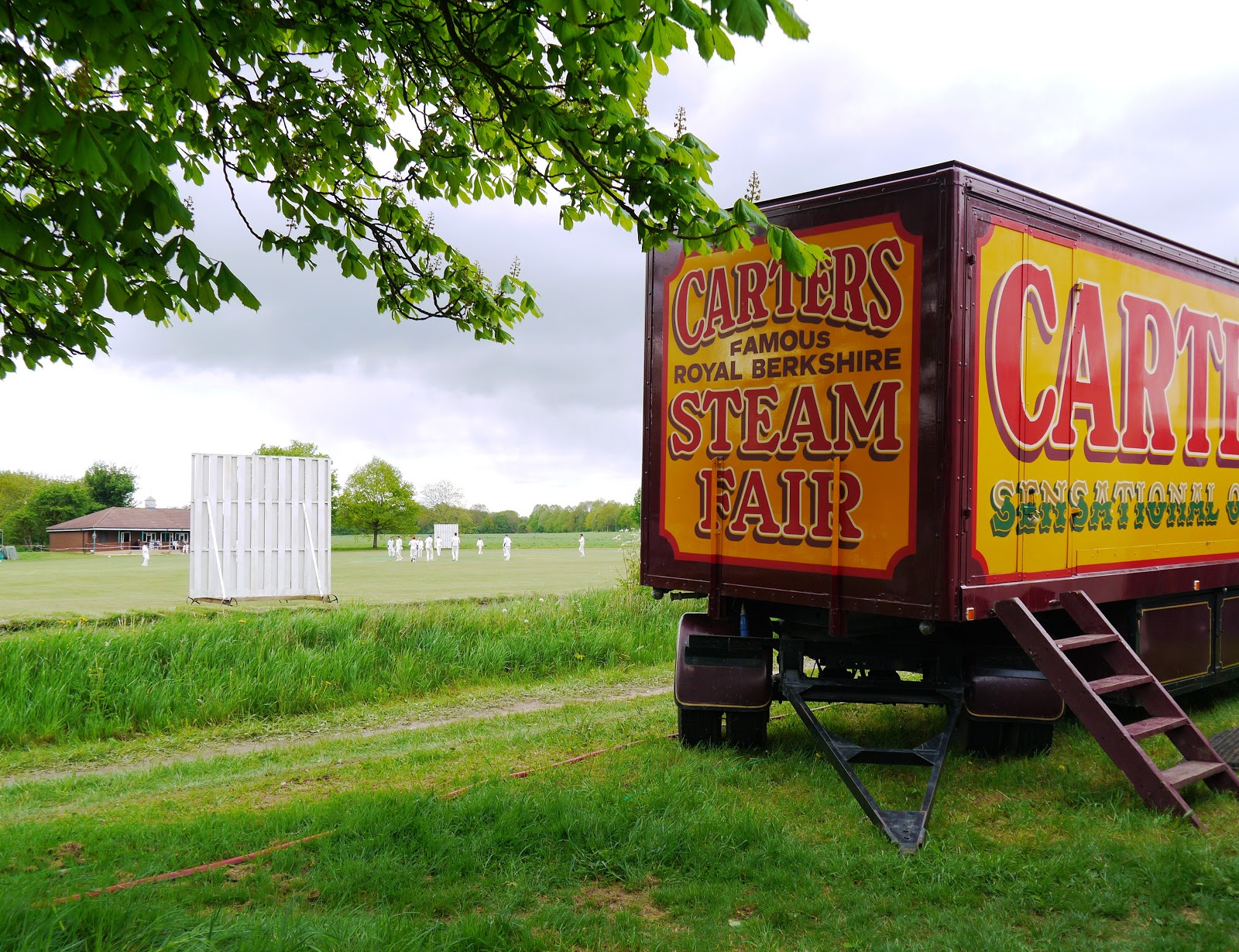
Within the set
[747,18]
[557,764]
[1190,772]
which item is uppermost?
[747,18]

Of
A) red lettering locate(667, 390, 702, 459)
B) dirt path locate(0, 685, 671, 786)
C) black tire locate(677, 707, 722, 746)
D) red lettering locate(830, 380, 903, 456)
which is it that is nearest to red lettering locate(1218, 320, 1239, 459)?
red lettering locate(830, 380, 903, 456)

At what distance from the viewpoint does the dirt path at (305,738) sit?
7.03 metres

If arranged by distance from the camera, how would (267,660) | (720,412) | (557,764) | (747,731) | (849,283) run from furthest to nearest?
(267,660) < (747,731) < (720,412) < (557,764) < (849,283)

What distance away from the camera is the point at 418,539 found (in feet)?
106

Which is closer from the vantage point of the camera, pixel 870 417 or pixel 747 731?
pixel 870 417

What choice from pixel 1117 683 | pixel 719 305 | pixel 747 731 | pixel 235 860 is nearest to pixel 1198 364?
pixel 1117 683

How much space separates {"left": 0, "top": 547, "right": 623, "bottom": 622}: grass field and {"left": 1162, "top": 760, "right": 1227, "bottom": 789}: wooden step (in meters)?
10.7

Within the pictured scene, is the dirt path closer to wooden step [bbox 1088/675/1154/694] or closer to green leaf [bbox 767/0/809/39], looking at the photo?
wooden step [bbox 1088/675/1154/694]

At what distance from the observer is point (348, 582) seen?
22172 millimetres

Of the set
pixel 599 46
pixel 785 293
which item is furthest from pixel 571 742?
pixel 599 46

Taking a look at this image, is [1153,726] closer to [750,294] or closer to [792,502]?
[792,502]

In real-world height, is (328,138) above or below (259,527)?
above

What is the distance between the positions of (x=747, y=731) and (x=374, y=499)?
199ft

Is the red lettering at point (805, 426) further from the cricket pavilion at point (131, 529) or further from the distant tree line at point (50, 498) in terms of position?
the distant tree line at point (50, 498)
